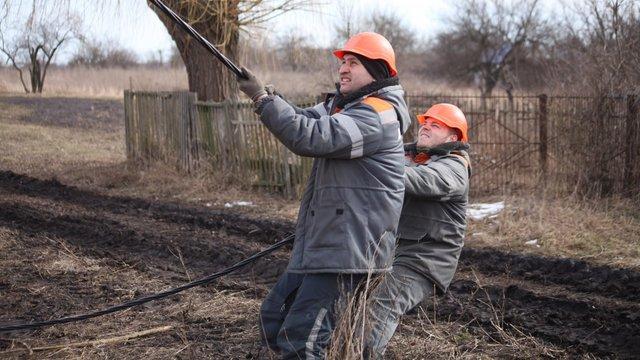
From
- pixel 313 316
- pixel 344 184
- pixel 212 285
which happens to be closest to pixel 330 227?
pixel 344 184

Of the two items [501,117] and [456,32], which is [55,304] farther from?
[456,32]

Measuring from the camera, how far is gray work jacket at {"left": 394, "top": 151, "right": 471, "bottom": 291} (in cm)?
424

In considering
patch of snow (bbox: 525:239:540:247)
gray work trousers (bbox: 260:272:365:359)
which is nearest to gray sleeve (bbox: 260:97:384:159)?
gray work trousers (bbox: 260:272:365:359)

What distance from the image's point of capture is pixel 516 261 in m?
8.07

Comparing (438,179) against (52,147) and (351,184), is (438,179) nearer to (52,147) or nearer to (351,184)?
(351,184)

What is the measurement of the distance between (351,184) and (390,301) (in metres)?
0.77

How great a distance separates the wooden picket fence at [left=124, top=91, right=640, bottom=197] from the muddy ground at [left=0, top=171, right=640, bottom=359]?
2.00 metres

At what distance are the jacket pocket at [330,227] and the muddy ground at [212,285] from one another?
5.00 feet

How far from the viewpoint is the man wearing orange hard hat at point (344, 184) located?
353 centimetres

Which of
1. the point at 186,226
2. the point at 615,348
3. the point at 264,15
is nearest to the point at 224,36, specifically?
the point at 264,15

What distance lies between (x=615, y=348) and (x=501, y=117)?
7.93 m

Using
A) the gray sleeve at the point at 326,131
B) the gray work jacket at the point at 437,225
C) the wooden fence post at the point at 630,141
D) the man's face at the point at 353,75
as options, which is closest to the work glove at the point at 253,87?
the gray sleeve at the point at 326,131

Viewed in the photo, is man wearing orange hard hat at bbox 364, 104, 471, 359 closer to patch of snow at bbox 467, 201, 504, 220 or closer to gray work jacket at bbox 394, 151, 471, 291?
gray work jacket at bbox 394, 151, 471, 291

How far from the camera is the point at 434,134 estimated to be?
4570 mm
